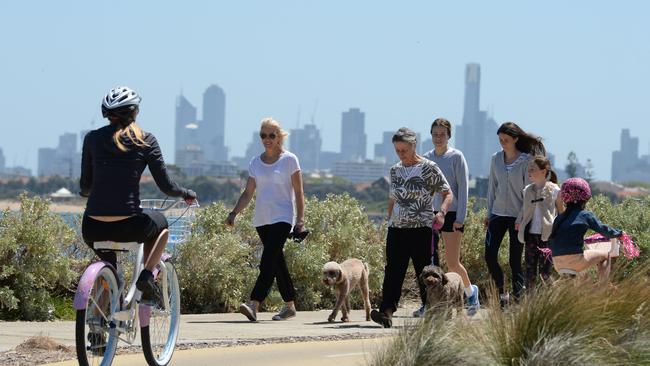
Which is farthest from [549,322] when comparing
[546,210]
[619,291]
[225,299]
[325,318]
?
[225,299]

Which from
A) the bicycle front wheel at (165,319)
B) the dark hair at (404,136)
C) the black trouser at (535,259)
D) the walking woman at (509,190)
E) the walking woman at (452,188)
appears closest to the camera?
A: the bicycle front wheel at (165,319)

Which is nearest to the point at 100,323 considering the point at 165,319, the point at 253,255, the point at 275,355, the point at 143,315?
the point at 143,315

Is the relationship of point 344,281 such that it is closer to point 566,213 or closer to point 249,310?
point 249,310

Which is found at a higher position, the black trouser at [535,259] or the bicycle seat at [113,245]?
the bicycle seat at [113,245]

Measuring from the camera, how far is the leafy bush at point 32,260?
14320 millimetres

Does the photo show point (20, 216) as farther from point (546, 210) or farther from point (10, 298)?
point (546, 210)

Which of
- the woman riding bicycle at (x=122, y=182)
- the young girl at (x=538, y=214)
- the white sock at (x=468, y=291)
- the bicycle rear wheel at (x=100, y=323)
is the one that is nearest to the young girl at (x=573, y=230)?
the young girl at (x=538, y=214)

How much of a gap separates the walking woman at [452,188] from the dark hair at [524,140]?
1.76 ft

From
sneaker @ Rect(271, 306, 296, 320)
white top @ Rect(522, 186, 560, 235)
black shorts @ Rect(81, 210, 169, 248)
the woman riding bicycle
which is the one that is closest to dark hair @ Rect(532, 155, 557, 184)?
white top @ Rect(522, 186, 560, 235)

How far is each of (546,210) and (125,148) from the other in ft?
18.8

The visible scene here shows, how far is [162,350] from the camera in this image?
10.4 metres

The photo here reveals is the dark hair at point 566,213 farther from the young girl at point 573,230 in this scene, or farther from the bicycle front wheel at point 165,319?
the bicycle front wheel at point 165,319

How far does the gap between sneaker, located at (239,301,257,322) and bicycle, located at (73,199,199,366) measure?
3.60 meters

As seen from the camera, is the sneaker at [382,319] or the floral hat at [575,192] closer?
the floral hat at [575,192]
